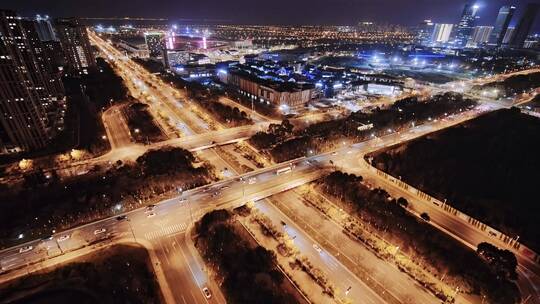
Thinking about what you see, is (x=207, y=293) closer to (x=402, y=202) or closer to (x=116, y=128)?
(x=402, y=202)

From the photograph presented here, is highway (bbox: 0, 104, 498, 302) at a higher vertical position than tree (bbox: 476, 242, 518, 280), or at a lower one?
lower

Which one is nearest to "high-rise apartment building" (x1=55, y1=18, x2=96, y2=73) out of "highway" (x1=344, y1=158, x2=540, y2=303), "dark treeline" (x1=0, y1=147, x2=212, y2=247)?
"dark treeline" (x1=0, y1=147, x2=212, y2=247)

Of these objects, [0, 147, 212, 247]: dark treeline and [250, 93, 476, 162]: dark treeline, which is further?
[250, 93, 476, 162]: dark treeline

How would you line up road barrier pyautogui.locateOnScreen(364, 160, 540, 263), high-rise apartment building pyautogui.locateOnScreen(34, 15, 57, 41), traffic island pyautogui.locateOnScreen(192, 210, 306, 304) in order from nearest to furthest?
traffic island pyautogui.locateOnScreen(192, 210, 306, 304), road barrier pyautogui.locateOnScreen(364, 160, 540, 263), high-rise apartment building pyautogui.locateOnScreen(34, 15, 57, 41)

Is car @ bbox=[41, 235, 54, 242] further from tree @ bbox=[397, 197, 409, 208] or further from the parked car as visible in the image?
the parked car

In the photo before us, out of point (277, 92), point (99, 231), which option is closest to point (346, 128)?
point (277, 92)

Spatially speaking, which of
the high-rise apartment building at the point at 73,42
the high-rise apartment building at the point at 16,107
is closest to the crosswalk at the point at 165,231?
the high-rise apartment building at the point at 16,107
